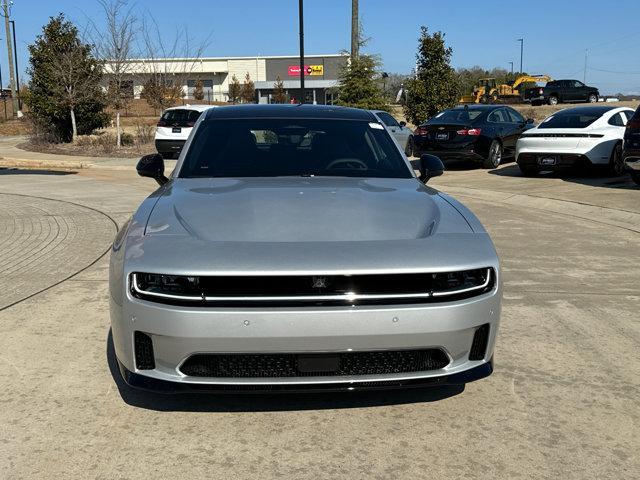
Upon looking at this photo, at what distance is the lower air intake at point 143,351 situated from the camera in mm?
3033

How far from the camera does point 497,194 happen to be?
12.3m

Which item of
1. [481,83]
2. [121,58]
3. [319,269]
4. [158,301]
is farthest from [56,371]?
[481,83]

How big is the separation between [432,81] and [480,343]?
23.1 metres

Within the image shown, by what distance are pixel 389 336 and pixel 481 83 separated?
53.4 m

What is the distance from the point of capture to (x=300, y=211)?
3518 millimetres

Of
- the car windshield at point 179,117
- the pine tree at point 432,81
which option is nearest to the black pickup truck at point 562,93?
the pine tree at point 432,81

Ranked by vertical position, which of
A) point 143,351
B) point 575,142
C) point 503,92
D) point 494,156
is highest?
point 503,92

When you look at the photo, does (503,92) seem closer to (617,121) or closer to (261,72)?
(617,121)

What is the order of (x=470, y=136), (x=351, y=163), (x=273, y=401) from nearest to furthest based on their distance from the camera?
(x=273, y=401), (x=351, y=163), (x=470, y=136)

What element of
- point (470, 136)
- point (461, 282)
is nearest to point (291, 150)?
point (461, 282)

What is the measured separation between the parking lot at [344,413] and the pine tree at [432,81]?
1995 cm

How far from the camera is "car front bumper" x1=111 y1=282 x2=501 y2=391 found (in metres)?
2.89

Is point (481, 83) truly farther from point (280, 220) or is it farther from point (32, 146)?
point (280, 220)

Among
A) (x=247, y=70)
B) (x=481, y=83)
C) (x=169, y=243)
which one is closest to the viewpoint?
(x=169, y=243)
